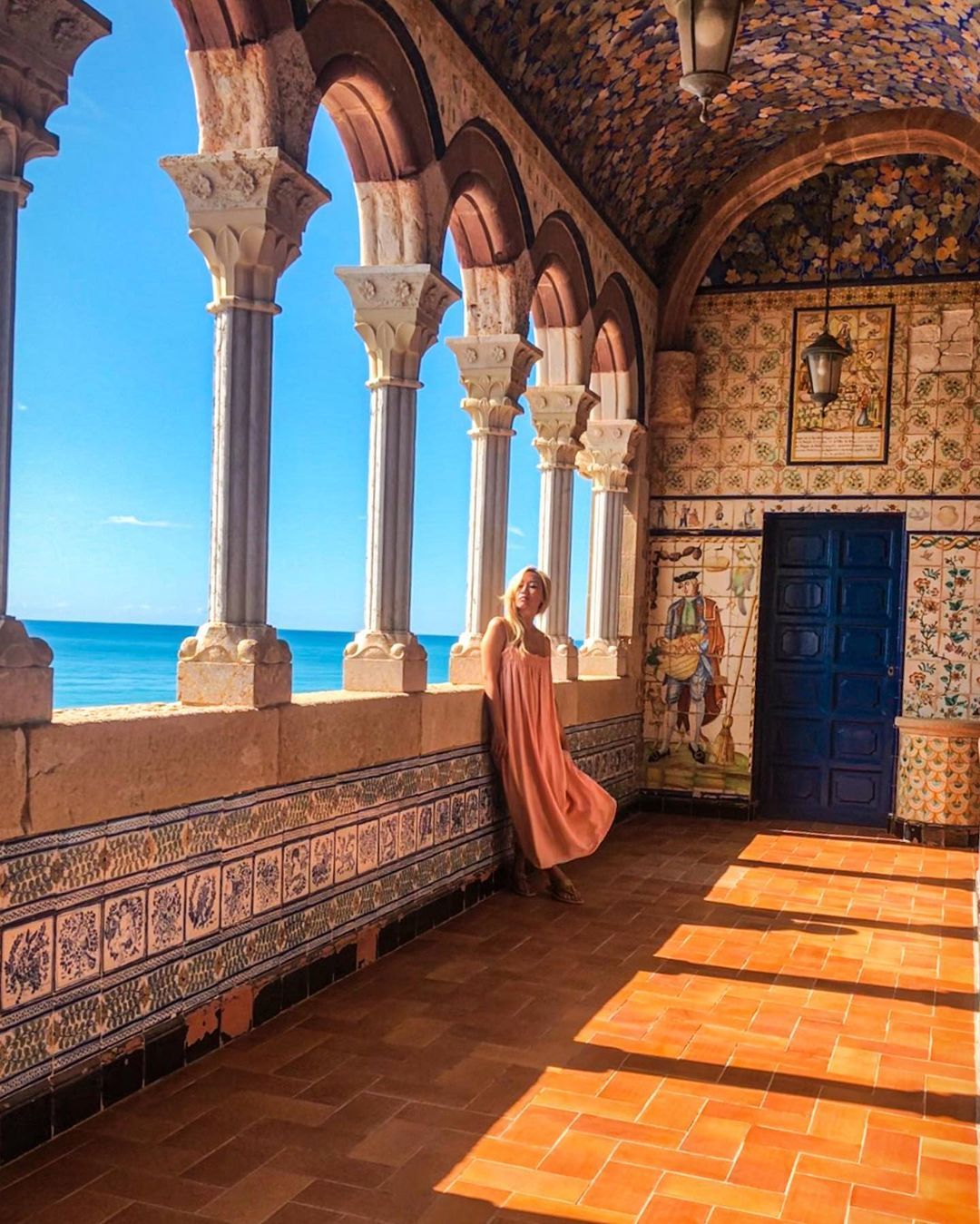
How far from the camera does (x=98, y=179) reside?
138ft

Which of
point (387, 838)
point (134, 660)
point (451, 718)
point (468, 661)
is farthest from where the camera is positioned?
point (134, 660)

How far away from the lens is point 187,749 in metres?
3.89

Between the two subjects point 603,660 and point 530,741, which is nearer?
point 530,741

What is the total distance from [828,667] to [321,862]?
5977mm

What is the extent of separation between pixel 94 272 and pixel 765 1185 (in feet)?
143

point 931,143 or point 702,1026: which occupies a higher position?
point 931,143

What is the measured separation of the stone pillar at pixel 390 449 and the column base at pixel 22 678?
232 cm

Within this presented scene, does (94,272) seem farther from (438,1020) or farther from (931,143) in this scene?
(438,1020)

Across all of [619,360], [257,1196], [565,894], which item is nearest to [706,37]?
[257,1196]

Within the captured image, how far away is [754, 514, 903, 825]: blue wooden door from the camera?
963 cm

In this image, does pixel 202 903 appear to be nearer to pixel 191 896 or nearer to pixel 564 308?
pixel 191 896

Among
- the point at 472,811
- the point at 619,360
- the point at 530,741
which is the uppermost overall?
the point at 619,360

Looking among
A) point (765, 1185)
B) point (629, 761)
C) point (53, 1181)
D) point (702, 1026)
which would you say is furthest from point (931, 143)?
point (53, 1181)

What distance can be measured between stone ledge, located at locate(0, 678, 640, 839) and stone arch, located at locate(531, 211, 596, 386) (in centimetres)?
304
